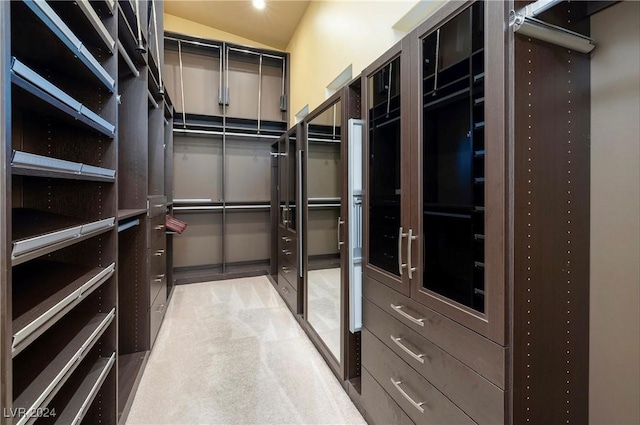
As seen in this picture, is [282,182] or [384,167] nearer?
[384,167]

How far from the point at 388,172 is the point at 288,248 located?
2.08 meters

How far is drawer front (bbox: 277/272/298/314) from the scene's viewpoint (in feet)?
10.2

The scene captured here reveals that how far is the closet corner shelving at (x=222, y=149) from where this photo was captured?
4.41 m

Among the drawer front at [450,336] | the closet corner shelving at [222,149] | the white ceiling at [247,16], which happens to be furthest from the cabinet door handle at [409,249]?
the closet corner shelving at [222,149]

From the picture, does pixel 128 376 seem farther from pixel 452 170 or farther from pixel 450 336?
pixel 452 170

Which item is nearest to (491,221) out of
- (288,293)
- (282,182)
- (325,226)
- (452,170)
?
(452,170)

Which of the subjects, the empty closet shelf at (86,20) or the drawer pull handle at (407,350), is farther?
the drawer pull handle at (407,350)

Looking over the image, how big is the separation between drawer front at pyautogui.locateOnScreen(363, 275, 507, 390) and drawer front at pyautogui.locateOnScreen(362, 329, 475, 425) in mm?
198

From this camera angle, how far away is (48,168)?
3.00 ft

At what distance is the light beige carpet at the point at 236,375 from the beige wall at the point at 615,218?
3.93 ft

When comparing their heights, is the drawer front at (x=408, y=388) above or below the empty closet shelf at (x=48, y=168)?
Result: below

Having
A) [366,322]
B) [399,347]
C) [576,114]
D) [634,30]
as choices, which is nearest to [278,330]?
[366,322]

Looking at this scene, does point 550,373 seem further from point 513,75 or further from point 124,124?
point 124,124

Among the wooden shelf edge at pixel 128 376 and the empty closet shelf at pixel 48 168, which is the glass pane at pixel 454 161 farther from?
the wooden shelf edge at pixel 128 376
